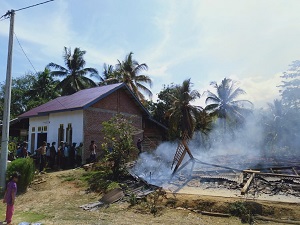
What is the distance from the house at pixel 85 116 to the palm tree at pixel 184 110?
7.13 metres

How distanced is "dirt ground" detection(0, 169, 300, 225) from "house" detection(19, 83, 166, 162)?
546cm

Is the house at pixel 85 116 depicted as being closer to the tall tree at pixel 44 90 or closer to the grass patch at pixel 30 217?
the grass patch at pixel 30 217

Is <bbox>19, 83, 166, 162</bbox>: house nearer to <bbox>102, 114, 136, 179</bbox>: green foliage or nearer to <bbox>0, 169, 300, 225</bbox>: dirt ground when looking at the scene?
<bbox>102, 114, 136, 179</bbox>: green foliage

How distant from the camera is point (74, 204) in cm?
1002

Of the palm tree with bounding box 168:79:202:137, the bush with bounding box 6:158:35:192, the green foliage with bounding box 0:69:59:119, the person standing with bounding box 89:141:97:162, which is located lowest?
the bush with bounding box 6:158:35:192

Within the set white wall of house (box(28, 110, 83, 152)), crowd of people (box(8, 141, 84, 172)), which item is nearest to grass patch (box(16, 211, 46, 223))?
crowd of people (box(8, 141, 84, 172))

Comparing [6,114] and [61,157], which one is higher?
[6,114]

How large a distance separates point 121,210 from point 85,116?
9.07 m

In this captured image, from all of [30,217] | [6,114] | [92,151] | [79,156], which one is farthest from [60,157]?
[30,217]

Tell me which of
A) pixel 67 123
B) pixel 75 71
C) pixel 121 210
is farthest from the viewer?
pixel 75 71

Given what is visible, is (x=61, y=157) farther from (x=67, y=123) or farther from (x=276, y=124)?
(x=276, y=124)

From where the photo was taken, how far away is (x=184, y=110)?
30109 millimetres

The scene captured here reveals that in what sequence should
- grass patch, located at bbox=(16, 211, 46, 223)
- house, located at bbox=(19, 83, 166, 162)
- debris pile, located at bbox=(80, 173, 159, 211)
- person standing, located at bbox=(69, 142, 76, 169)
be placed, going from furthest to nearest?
house, located at bbox=(19, 83, 166, 162) → person standing, located at bbox=(69, 142, 76, 169) → debris pile, located at bbox=(80, 173, 159, 211) → grass patch, located at bbox=(16, 211, 46, 223)

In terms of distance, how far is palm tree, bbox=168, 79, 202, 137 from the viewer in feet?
96.7
